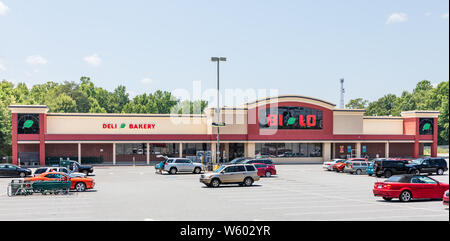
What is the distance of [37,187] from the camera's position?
995 inches

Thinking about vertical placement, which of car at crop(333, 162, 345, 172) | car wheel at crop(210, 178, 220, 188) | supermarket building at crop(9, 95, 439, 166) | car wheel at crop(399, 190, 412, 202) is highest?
supermarket building at crop(9, 95, 439, 166)

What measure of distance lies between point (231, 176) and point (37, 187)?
12.0m

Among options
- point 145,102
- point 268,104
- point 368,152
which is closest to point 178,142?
point 268,104

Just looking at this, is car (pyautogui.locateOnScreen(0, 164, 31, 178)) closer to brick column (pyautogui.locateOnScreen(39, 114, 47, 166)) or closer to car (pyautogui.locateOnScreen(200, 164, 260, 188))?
brick column (pyautogui.locateOnScreen(39, 114, 47, 166))

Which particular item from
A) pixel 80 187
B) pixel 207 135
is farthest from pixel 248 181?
pixel 207 135

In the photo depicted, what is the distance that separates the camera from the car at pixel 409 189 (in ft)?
72.1

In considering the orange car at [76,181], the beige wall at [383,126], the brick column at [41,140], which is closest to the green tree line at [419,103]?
the beige wall at [383,126]

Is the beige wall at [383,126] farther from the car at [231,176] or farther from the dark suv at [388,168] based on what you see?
the car at [231,176]

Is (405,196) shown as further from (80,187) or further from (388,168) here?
(80,187)

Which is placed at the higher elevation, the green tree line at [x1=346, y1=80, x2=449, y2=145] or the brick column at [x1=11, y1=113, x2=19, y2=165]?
the green tree line at [x1=346, y1=80, x2=449, y2=145]

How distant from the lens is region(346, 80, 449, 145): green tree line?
11368 cm

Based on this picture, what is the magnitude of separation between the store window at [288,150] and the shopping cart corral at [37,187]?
3972 centimetres

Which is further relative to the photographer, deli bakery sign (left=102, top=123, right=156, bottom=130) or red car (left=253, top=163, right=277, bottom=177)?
deli bakery sign (left=102, top=123, right=156, bottom=130)

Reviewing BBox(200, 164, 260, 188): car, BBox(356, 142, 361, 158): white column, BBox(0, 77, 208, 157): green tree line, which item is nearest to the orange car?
BBox(200, 164, 260, 188): car
